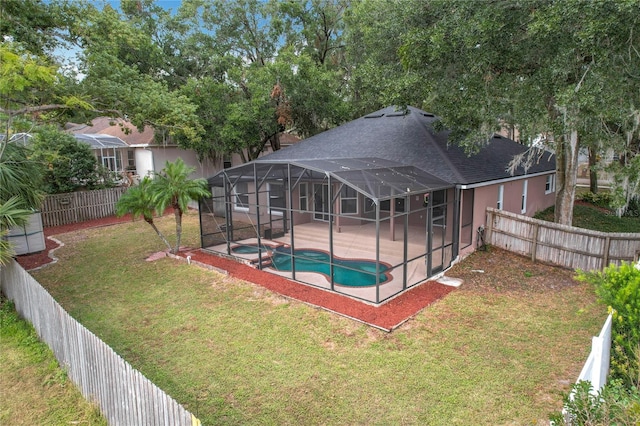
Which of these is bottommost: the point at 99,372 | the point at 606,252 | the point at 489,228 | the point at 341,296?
the point at 341,296

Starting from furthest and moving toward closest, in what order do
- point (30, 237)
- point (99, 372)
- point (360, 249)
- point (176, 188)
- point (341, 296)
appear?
point (360, 249), point (30, 237), point (176, 188), point (341, 296), point (99, 372)

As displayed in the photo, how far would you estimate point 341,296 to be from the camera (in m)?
8.91

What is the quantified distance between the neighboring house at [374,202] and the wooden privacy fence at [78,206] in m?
6.56

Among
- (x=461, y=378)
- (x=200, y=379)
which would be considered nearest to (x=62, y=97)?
(x=200, y=379)

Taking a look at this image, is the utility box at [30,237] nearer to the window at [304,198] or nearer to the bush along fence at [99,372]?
the bush along fence at [99,372]

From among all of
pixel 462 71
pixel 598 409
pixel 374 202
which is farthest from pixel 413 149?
pixel 598 409

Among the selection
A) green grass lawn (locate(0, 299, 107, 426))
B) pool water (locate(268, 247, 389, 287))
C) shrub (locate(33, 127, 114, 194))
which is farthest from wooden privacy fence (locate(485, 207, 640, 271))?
shrub (locate(33, 127, 114, 194))

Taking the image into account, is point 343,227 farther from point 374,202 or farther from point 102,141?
point 102,141

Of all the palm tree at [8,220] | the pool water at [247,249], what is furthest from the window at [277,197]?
the palm tree at [8,220]

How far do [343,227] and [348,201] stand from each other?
3.81 feet

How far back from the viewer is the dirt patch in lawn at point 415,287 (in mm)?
8008

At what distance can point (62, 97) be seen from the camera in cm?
949

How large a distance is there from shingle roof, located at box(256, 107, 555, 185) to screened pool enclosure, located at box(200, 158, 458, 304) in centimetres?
87

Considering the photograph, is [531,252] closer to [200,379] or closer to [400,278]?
[400,278]
